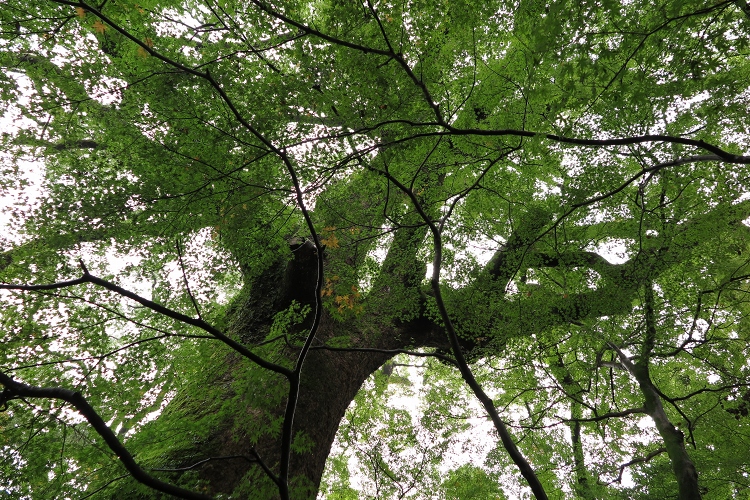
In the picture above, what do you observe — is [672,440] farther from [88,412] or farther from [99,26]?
[99,26]

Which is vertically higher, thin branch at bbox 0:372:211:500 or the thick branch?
the thick branch

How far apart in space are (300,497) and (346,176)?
3.89 meters

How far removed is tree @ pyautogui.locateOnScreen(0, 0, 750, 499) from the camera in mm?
2973

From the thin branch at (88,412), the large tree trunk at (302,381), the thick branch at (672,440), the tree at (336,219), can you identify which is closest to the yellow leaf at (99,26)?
the tree at (336,219)

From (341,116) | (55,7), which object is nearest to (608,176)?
(341,116)

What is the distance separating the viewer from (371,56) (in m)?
3.46

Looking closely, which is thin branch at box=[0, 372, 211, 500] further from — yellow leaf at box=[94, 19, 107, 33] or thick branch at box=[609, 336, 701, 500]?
thick branch at box=[609, 336, 701, 500]

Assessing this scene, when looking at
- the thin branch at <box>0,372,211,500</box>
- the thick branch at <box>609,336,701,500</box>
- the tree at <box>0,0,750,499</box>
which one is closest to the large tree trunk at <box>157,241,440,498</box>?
the tree at <box>0,0,750,499</box>

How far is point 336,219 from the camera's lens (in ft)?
16.2

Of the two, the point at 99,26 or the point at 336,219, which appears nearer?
the point at 99,26

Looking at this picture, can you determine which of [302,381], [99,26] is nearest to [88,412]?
[302,381]

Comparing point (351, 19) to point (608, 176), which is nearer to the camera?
point (351, 19)

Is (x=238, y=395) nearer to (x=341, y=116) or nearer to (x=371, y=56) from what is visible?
(x=341, y=116)

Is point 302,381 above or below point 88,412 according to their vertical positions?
above
